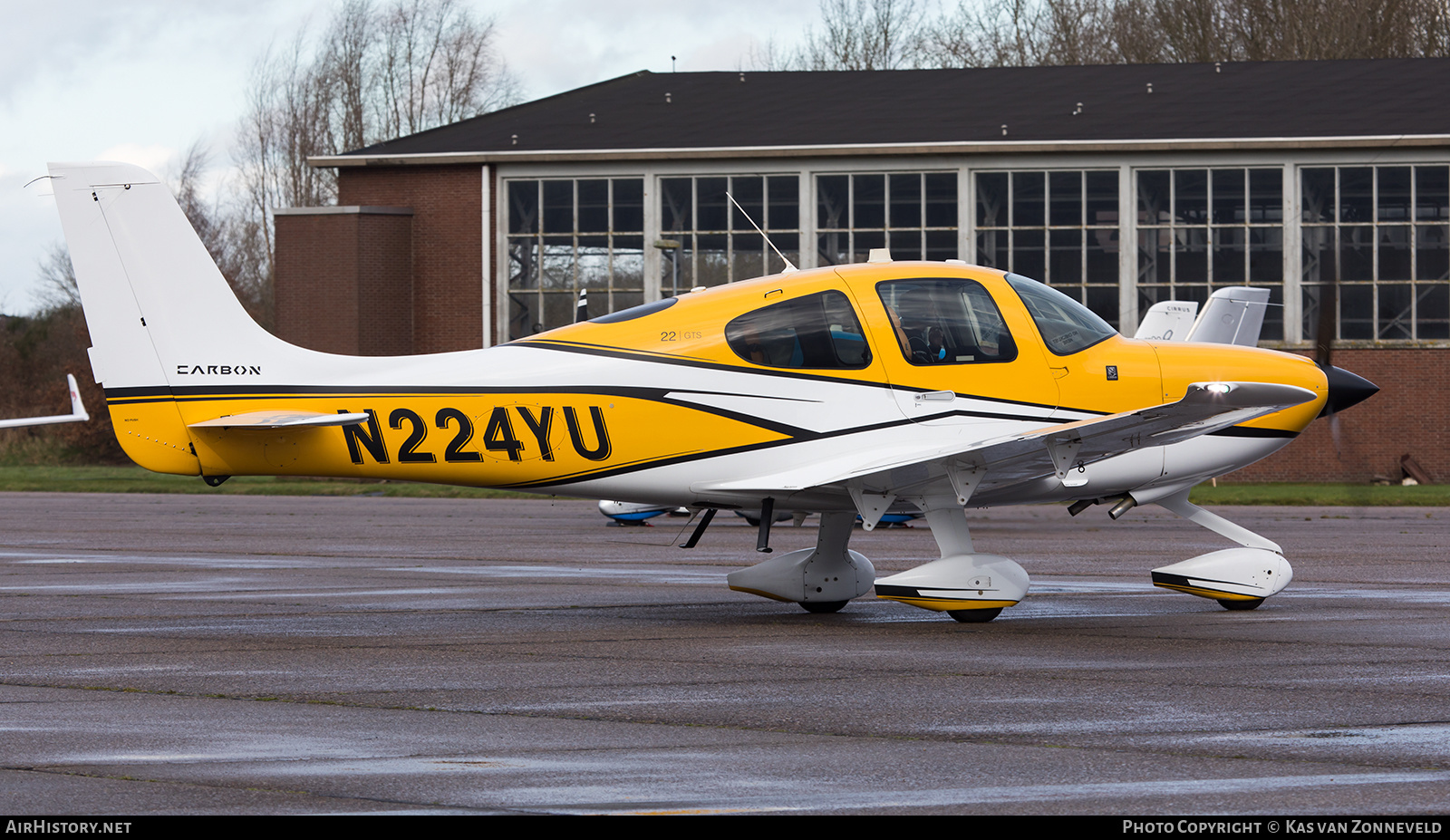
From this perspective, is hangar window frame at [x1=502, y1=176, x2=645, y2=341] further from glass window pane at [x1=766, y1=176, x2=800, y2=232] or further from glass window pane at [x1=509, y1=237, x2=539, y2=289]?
glass window pane at [x1=766, y1=176, x2=800, y2=232]

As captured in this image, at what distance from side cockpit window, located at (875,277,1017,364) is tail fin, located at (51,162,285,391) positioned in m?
4.67

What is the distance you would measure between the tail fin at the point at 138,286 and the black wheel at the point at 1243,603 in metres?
7.83

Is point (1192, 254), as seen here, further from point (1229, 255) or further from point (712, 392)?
point (712, 392)

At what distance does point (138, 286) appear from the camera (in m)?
11.6

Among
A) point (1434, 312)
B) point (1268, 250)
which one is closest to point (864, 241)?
point (1268, 250)

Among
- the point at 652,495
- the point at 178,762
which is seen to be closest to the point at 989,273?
the point at 652,495

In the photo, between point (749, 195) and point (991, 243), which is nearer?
point (991, 243)

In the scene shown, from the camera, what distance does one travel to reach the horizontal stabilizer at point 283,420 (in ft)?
Answer: 36.9

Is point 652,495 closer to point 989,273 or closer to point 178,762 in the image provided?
point 989,273

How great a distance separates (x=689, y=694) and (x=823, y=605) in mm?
4425

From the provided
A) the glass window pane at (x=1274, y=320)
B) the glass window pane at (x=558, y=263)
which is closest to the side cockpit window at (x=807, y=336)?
the glass window pane at (x=1274, y=320)

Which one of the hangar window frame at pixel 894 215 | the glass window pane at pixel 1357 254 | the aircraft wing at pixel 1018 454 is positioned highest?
the hangar window frame at pixel 894 215

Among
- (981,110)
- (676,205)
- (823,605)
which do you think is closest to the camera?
(823,605)

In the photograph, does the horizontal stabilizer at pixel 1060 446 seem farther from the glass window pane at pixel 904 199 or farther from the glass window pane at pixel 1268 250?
the glass window pane at pixel 1268 250
